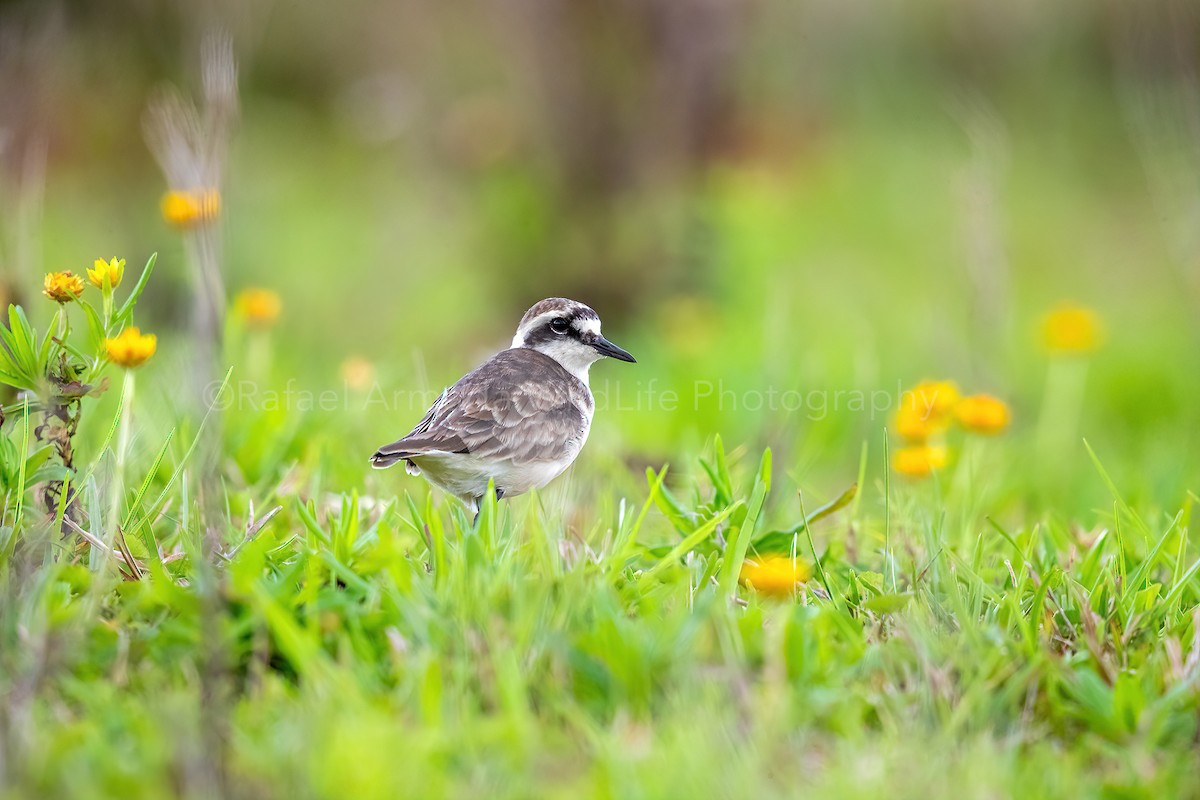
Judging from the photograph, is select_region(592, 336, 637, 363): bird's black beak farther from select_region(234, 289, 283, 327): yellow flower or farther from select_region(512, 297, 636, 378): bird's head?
select_region(234, 289, 283, 327): yellow flower

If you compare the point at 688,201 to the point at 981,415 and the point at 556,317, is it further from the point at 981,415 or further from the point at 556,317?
the point at 981,415

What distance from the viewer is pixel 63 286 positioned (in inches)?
138

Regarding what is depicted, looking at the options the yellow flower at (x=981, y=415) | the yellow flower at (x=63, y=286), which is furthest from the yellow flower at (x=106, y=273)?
the yellow flower at (x=981, y=415)

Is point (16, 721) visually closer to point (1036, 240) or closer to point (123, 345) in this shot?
point (123, 345)

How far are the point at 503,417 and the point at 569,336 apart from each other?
886mm

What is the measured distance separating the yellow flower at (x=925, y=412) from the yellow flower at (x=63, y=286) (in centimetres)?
309

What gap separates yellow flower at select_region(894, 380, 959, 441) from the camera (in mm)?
4789

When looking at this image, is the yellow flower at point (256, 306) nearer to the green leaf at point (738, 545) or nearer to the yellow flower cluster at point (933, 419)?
the green leaf at point (738, 545)

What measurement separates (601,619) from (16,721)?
4.50ft

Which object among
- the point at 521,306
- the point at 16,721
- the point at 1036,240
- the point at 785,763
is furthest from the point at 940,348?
the point at 16,721

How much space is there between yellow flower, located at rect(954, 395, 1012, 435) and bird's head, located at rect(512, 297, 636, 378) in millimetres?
1415

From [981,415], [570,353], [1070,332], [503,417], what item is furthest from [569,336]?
[1070,332]

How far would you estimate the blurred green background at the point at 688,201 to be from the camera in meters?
6.80

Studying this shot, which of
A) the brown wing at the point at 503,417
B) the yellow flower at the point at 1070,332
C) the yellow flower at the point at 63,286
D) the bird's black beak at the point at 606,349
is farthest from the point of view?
the yellow flower at the point at 1070,332
